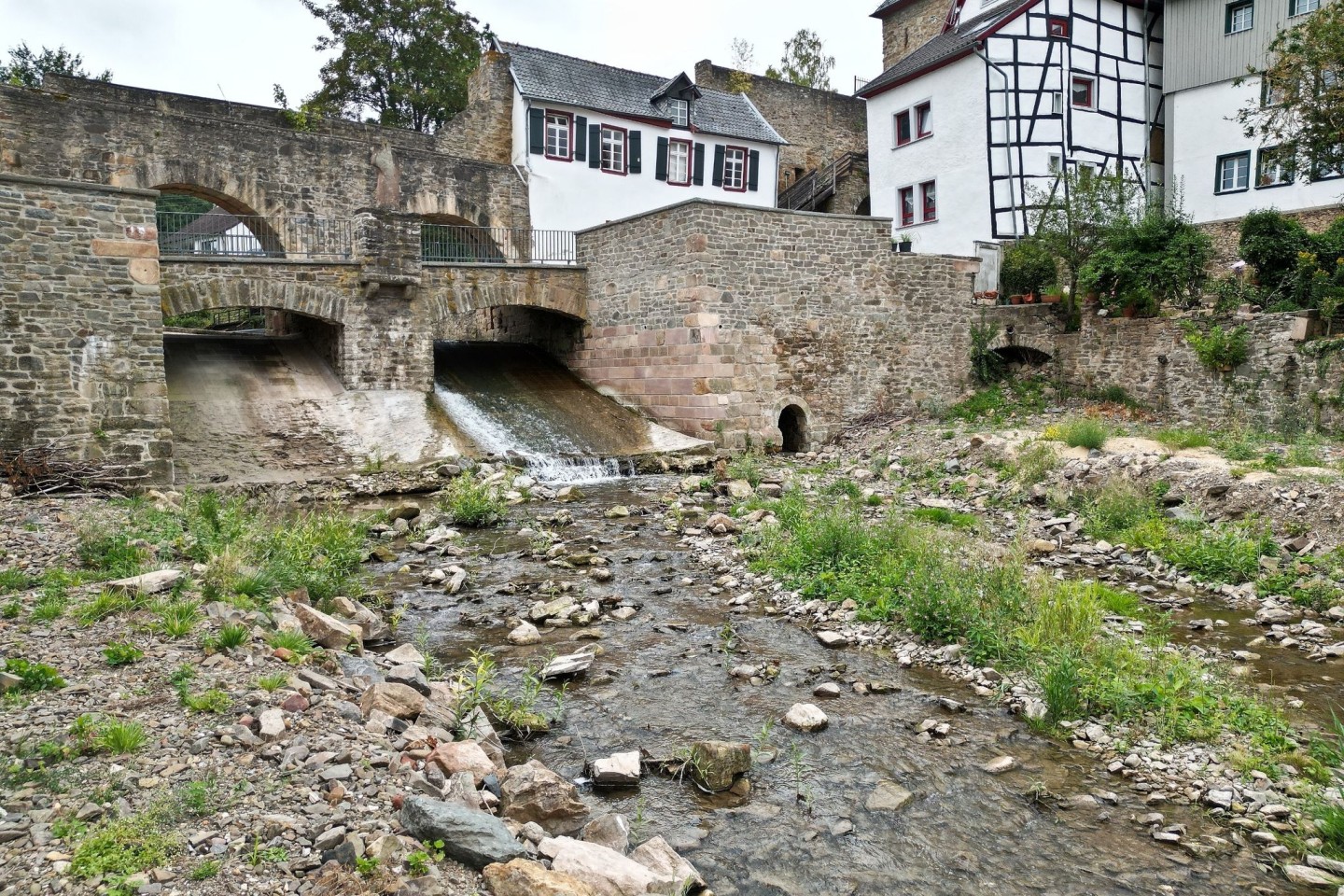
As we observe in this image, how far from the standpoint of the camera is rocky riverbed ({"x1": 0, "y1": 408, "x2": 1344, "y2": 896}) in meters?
3.60

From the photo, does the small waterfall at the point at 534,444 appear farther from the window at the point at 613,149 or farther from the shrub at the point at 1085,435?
the window at the point at 613,149

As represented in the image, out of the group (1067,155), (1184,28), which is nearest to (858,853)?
(1067,155)

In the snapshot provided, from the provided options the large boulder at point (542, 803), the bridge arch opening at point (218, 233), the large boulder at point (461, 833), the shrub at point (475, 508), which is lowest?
the large boulder at point (542, 803)

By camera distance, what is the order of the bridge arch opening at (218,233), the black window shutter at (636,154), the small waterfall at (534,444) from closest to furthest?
the small waterfall at (534,444) < the bridge arch opening at (218,233) < the black window shutter at (636,154)

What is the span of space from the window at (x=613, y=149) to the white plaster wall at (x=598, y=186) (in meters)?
0.16

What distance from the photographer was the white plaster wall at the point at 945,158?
2297cm

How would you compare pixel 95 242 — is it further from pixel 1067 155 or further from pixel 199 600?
pixel 1067 155

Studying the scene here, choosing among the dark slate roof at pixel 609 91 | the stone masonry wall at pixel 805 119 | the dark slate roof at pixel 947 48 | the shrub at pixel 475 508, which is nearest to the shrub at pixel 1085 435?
the shrub at pixel 475 508

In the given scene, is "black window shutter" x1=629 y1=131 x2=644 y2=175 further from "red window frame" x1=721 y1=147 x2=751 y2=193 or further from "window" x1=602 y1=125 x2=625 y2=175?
"red window frame" x1=721 y1=147 x2=751 y2=193

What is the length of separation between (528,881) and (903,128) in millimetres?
25911

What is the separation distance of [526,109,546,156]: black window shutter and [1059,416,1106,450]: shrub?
16.0 meters

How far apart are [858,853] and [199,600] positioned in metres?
4.82

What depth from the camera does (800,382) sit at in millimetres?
17094

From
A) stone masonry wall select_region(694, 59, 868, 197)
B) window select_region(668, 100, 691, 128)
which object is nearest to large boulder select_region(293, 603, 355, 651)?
window select_region(668, 100, 691, 128)
